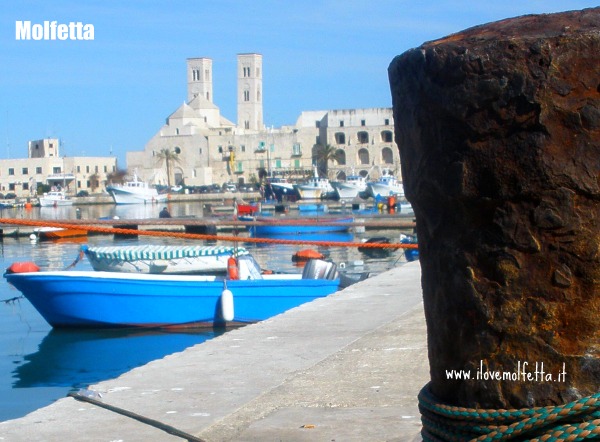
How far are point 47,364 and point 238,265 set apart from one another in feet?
10.9

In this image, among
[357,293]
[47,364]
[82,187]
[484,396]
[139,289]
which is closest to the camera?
[484,396]

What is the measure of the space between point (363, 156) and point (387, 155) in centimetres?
272

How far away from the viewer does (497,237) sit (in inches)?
77.6

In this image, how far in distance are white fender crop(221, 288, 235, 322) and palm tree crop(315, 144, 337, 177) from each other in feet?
275

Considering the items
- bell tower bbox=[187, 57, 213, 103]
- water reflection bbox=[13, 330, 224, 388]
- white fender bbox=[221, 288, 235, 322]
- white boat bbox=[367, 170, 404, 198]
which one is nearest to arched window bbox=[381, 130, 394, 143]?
white boat bbox=[367, 170, 404, 198]

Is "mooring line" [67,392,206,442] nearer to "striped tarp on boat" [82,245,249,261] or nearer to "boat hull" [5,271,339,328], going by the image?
"boat hull" [5,271,339,328]

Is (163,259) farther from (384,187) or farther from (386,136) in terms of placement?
(386,136)

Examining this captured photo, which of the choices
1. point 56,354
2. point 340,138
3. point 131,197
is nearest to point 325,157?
point 340,138

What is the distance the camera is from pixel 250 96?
12800cm

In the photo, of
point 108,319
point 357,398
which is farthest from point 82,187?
point 357,398

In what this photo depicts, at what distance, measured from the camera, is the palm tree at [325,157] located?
96.8m

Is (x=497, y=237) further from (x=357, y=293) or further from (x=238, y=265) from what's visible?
(x=238, y=265)

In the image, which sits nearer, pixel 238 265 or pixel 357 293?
pixel 357 293

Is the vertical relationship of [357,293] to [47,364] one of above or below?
above
